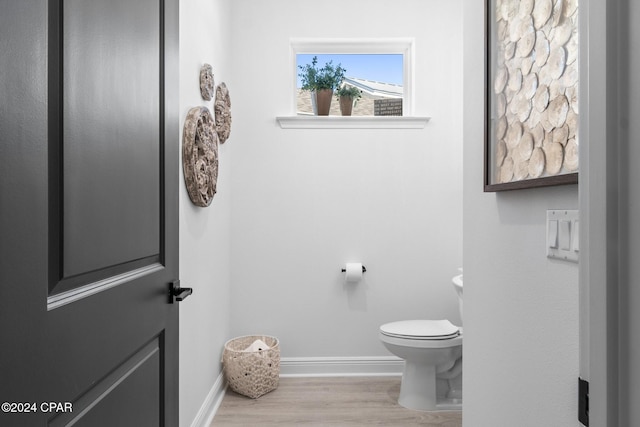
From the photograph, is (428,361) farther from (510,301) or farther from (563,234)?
(563,234)

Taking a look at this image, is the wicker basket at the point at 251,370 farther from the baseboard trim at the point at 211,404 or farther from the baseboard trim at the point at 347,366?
the baseboard trim at the point at 347,366

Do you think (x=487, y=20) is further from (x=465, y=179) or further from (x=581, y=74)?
(x=581, y=74)

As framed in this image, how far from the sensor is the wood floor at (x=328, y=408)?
7.13 ft

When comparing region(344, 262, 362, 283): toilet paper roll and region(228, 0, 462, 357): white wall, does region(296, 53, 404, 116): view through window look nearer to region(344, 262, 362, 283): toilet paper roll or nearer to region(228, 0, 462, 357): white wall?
region(228, 0, 462, 357): white wall

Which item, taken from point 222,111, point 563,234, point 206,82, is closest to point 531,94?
point 563,234

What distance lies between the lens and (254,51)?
281cm

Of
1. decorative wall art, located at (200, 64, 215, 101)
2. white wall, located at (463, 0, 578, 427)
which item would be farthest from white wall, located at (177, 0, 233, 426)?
white wall, located at (463, 0, 578, 427)

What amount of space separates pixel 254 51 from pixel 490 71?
6.41ft

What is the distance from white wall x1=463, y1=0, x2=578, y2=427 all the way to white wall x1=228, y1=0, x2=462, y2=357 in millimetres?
1364

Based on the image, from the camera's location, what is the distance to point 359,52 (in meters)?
2.96

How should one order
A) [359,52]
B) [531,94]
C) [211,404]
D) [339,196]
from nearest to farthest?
[531,94] → [211,404] → [339,196] → [359,52]

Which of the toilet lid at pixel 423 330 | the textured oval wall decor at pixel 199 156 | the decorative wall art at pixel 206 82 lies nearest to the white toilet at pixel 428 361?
the toilet lid at pixel 423 330

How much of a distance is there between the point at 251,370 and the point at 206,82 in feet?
5.26

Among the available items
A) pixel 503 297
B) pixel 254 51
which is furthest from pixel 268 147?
pixel 503 297
